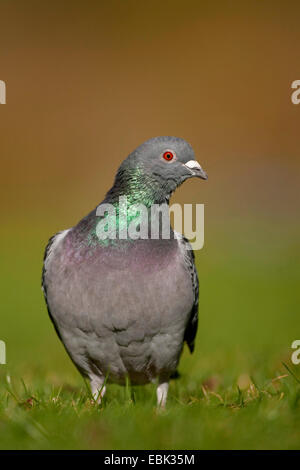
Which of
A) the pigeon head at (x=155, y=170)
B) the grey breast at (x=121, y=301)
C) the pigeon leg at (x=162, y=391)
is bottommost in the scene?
the pigeon leg at (x=162, y=391)

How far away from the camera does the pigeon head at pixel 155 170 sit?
560 cm

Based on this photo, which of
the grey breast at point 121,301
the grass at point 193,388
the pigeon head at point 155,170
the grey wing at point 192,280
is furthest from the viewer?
the grey wing at point 192,280

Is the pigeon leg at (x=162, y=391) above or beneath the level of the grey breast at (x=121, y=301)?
beneath

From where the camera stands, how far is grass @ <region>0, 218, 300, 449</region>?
164 inches

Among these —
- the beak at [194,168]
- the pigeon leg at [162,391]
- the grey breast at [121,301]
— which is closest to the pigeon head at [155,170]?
the beak at [194,168]

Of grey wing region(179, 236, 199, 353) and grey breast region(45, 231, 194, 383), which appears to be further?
grey wing region(179, 236, 199, 353)

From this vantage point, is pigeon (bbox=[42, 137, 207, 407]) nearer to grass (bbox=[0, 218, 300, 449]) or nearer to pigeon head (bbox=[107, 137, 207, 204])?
pigeon head (bbox=[107, 137, 207, 204])

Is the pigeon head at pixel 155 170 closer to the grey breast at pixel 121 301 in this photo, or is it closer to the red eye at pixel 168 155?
the red eye at pixel 168 155

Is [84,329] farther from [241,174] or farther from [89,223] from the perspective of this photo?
[241,174]

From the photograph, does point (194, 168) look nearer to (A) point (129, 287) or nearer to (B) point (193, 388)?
(A) point (129, 287)

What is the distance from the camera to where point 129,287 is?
5191 mm

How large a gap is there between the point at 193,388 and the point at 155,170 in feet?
6.83

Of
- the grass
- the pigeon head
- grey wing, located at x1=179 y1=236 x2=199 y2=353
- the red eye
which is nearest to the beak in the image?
the pigeon head
